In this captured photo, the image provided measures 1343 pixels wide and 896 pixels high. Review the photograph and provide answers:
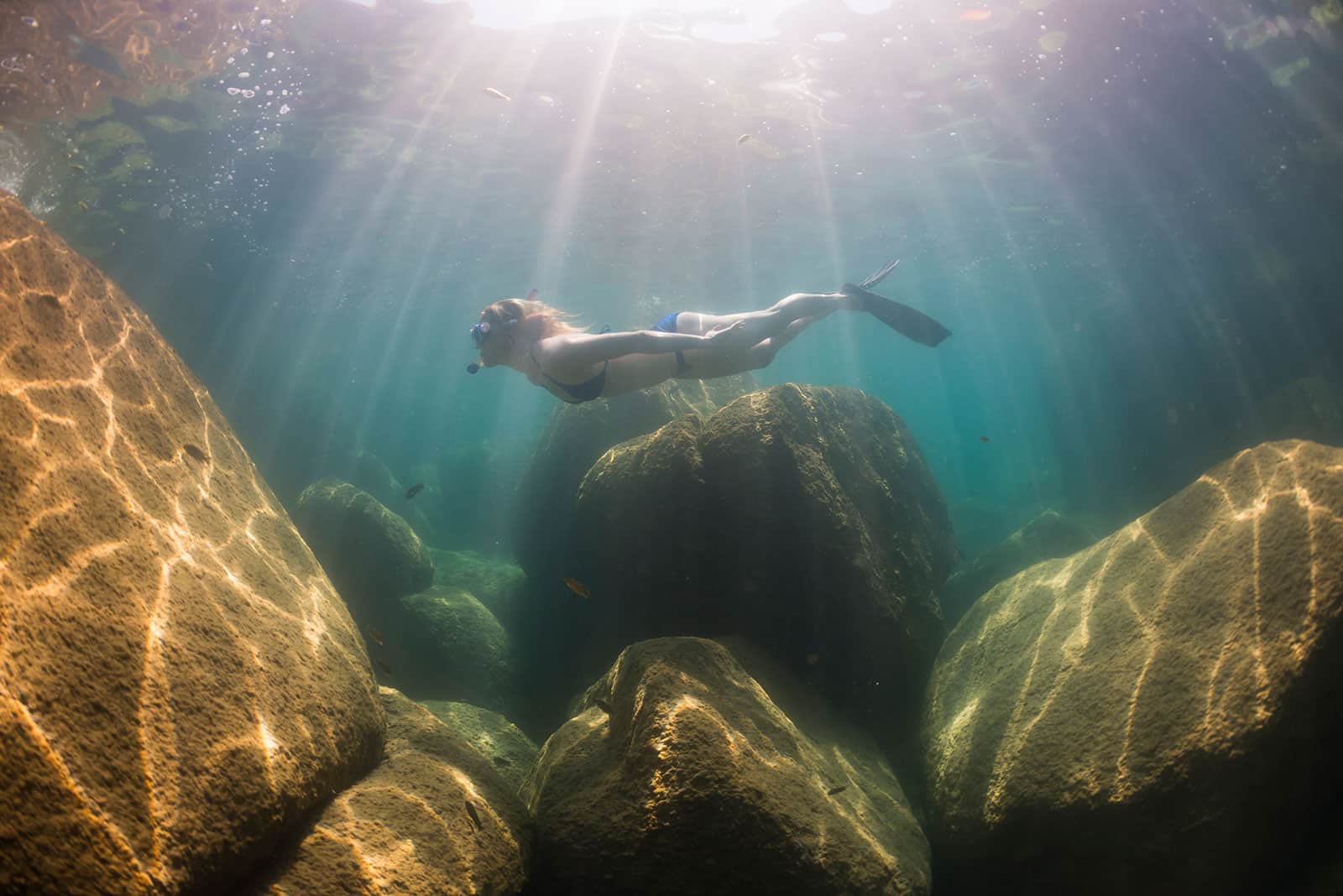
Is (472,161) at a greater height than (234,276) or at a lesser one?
greater

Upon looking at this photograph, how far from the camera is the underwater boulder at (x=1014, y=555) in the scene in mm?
11398

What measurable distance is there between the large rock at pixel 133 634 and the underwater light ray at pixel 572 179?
12.5m

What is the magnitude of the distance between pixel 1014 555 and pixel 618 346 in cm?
1066

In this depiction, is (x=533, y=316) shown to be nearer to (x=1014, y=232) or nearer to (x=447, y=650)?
(x=447, y=650)

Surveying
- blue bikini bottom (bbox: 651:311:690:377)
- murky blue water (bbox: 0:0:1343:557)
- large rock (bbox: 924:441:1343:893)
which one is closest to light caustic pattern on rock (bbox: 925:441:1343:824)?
large rock (bbox: 924:441:1343:893)

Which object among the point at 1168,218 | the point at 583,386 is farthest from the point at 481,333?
the point at 1168,218

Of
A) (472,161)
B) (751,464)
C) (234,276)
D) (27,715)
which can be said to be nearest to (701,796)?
(27,715)

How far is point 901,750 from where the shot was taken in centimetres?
530

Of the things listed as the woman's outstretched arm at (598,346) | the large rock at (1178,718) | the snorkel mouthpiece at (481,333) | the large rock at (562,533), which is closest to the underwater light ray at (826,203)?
the large rock at (562,533)

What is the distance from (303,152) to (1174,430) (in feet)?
85.8

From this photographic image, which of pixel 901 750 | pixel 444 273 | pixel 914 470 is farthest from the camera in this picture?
pixel 444 273

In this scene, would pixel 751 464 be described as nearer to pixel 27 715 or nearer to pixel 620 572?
pixel 620 572

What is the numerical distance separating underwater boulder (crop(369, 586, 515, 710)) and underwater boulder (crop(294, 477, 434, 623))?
64 cm

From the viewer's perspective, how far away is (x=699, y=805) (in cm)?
294
